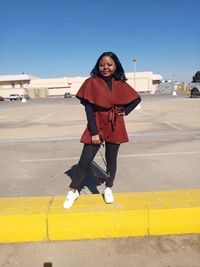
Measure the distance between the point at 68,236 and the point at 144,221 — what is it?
0.81m

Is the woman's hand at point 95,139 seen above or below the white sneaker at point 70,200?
above

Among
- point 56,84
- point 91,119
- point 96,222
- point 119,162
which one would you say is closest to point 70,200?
point 96,222

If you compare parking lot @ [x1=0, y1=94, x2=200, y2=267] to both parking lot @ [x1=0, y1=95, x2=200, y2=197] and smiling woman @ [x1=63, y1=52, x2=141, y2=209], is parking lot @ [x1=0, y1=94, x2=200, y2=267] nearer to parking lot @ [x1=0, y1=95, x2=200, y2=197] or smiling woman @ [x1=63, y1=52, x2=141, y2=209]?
parking lot @ [x1=0, y1=95, x2=200, y2=197]

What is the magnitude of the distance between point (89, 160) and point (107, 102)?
685 millimetres

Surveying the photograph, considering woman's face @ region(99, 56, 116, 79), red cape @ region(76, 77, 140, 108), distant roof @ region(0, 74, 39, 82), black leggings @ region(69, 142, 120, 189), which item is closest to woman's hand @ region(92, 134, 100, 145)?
black leggings @ region(69, 142, 120, 189)

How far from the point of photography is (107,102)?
3387 mm

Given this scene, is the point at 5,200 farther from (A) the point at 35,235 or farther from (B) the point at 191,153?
(B) the point at 191,153

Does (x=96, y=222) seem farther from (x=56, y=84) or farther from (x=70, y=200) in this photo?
(x=56, y=84)

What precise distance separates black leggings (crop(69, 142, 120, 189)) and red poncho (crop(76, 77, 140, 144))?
0.09 metres

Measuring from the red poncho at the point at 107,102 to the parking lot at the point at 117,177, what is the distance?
1138 mm

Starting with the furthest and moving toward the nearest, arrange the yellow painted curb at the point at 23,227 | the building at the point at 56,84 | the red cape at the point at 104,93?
1. the building at the point at 56,84
2. the red cape at the point at 104,93
3. the yellow painted curb at the point at 23,227

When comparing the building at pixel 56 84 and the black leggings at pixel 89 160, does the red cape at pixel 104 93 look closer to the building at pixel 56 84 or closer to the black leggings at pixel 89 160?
the black leggings at pixel 89 160

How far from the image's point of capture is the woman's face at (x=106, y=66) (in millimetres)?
3395

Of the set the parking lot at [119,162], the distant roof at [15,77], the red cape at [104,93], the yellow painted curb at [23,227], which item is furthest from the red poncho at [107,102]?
the distant roof at [15,77]
